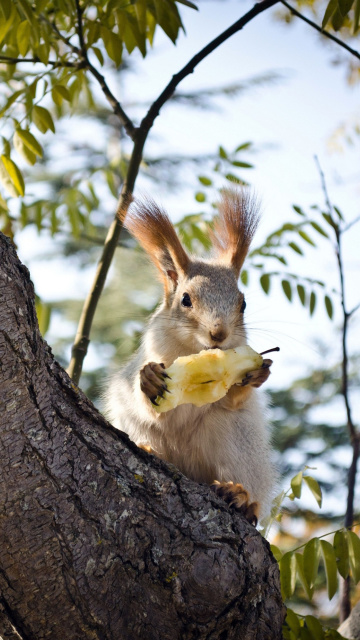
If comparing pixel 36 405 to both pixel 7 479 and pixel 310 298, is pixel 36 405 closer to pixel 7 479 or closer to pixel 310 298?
pixel 7 479

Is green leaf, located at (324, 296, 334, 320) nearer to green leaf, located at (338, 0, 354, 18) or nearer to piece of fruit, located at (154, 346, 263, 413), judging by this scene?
piece of fruit, located at (154, 346, 263, 413)

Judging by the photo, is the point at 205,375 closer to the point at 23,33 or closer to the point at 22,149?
the point at 22,149

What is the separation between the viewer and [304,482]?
304cm

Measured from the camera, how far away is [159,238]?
397 cm

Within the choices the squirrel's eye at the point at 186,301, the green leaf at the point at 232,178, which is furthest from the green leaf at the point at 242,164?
the squirrel's eye at the point at 186,301

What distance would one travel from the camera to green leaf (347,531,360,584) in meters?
2.62

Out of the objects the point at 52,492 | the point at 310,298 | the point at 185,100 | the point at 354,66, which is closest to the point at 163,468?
the point at 52,492

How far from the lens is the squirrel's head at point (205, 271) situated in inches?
137

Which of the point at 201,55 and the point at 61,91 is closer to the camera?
the point at 61,91

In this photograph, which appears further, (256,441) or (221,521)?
(256,441)

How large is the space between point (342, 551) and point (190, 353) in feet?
4.17

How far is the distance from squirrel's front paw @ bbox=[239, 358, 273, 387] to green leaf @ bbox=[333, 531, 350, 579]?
69 cm

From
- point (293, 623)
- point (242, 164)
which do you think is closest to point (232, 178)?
point (242, 164)

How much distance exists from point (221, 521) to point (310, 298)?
1.81 metres
